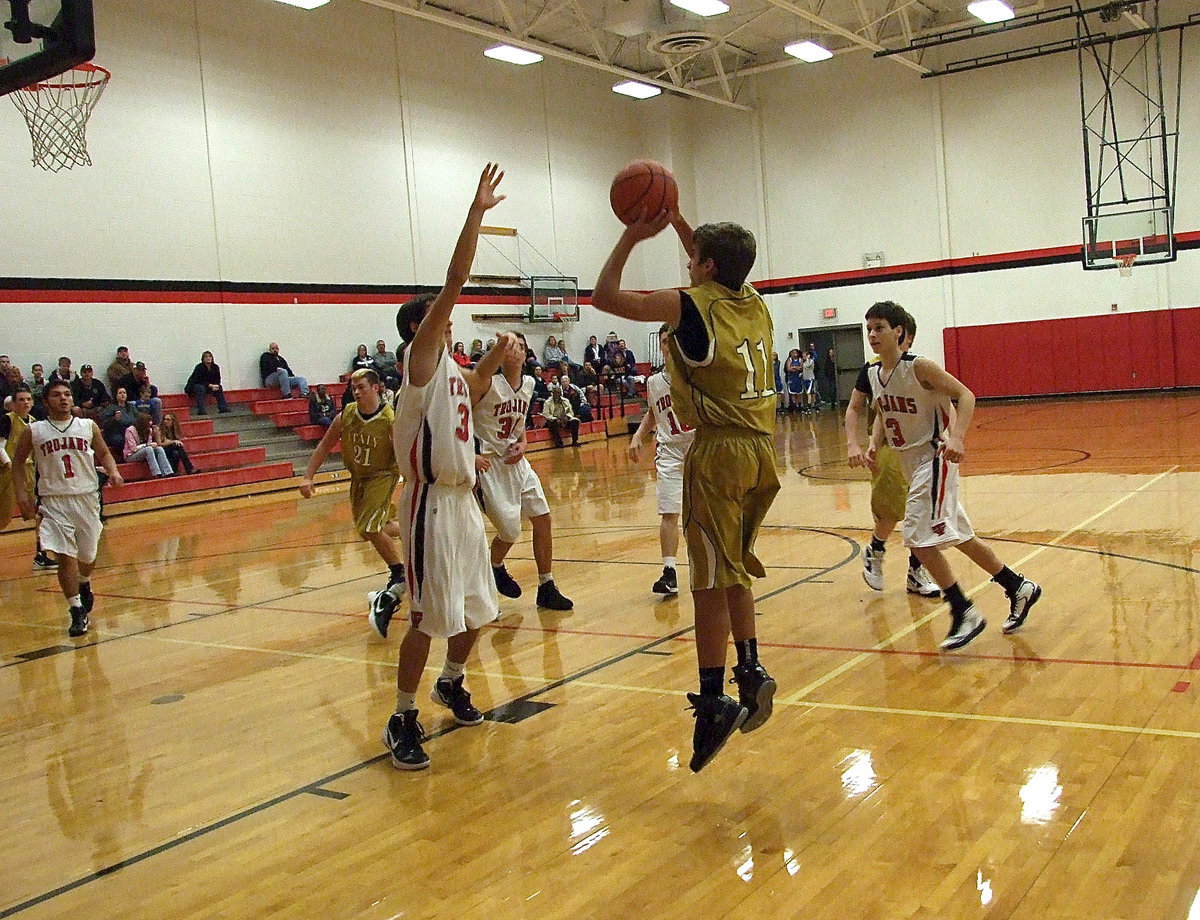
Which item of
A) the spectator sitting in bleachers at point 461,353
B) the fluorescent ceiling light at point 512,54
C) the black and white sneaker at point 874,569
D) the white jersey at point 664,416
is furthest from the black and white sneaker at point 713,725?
the fluorescent ceiling light at point 512,54

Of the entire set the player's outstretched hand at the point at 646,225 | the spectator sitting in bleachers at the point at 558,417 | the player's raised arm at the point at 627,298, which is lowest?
the spectator sitting in bleachers at the point at 558,417

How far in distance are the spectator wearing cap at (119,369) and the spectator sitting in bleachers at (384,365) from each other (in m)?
4.40

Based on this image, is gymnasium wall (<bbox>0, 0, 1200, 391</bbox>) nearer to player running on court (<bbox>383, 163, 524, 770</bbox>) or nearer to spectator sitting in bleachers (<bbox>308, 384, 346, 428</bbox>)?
spectator sitting in bleachers (<bbox>308, 384, 346, 428</bbox>)

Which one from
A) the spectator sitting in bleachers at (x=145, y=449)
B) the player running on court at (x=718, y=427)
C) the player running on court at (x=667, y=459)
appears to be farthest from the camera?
the spectator sitting in bleachers at (x=145, y=449)

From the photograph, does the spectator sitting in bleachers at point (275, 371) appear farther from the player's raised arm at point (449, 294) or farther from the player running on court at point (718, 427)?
the player running on court at point (718, 427)

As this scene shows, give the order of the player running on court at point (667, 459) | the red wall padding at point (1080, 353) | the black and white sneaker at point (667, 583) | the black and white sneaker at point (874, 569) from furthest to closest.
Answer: the red wall padding at point (1080, 353)
the player running on court at point (667, 459)
the black and white sneaker at point (667, 583)
the black and white sneaker at point (874, 569)

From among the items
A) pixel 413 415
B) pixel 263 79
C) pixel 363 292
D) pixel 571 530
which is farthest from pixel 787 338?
pixel 413 415

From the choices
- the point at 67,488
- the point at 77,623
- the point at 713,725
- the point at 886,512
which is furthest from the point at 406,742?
the point at 67,488

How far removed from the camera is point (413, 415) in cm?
417

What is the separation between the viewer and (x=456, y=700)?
4625 millimetres

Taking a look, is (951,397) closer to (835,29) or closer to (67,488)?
(67,488)

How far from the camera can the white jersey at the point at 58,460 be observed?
7660 mm

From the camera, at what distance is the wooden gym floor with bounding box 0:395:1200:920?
302 cm

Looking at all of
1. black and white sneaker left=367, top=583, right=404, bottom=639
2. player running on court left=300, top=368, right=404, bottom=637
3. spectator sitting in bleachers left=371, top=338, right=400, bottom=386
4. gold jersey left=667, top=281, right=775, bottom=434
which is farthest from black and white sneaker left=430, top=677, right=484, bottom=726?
spectator sitting in bleachers left=371, top=338, right=400, bottom=386
